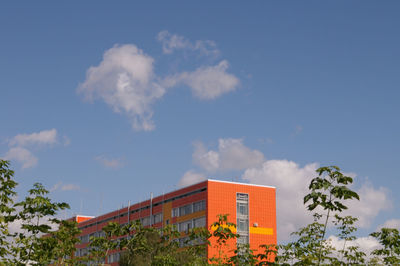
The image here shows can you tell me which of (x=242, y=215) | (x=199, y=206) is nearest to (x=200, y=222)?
(x=199, y=206)

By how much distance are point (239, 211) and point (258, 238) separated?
5.96 m

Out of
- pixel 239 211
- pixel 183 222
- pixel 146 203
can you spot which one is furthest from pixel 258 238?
pixel 146 203

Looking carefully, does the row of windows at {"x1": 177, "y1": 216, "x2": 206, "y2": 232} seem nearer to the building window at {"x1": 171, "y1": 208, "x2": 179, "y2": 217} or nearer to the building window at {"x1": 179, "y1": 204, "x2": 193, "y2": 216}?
the building window at {"x1": 179, "y1": 204, "x2": 193, "y2": 216}

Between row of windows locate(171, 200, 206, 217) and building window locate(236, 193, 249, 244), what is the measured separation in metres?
6.62

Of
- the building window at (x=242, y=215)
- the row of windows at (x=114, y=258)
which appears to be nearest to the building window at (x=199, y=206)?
the building window at (x=242, y=215)

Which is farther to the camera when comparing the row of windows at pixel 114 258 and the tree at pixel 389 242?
the row of windows at pixel 114 258

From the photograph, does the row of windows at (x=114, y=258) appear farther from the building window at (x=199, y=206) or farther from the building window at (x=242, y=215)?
the building window at (x=242, y=215)

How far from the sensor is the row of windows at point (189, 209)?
103900mm

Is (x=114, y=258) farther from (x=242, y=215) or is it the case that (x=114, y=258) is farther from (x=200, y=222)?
(x=242, y=215)

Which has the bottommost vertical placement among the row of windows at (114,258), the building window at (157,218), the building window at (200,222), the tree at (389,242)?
the tree at (389,242)

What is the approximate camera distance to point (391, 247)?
19.9 meters

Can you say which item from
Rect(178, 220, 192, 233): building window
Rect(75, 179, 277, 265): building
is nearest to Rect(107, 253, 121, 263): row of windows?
Rect(75, 179, 277, 265): building

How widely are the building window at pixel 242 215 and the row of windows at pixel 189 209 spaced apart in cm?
662

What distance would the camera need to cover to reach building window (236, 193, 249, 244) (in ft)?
342
